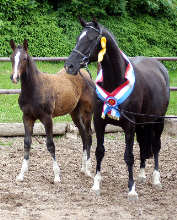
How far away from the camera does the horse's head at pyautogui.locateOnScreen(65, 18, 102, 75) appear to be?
5.21 metres

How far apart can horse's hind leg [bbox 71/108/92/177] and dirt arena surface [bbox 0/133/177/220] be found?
15 cm

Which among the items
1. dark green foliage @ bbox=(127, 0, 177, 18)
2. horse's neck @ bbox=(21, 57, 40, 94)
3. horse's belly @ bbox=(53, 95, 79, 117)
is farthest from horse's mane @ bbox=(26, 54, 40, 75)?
dark green foliage @ bbox=(127, 0, 177, 18)

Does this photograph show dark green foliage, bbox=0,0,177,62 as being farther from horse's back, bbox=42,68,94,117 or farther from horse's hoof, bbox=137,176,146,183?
horse's hoof, bbox=137,176,146,183

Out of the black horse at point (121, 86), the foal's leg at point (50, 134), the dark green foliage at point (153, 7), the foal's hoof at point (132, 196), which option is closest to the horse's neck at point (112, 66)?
the black horse at point (121, 86)

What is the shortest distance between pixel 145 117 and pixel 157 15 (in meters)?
11.6

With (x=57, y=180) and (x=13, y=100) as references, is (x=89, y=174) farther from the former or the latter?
(x=13, y=100)

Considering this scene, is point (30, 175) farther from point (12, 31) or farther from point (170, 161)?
point (12, 31)

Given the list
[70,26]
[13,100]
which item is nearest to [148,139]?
[13,100]

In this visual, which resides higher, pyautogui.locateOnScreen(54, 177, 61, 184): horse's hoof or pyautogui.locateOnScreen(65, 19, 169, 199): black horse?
pyautogui.locateOnScreen(65, 19, 169, 199): black horse

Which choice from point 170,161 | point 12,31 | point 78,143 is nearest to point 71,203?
point 170,161

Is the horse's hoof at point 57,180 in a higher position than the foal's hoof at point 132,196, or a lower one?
lower

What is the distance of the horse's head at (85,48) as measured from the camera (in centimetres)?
521

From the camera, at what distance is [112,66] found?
5.55m

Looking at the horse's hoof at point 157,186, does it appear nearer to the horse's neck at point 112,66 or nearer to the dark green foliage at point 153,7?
the horse's neck at point 112,66
